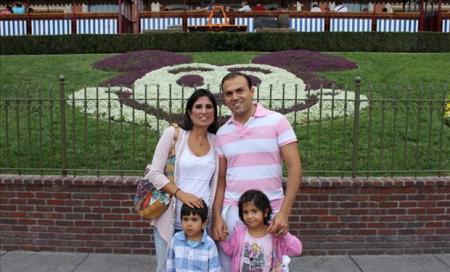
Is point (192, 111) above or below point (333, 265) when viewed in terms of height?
above

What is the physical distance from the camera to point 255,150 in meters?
3.20

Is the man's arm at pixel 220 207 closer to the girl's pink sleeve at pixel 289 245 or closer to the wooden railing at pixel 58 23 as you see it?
the girl's pink sleeve at pixel 289 245

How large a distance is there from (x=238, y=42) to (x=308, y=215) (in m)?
10.1

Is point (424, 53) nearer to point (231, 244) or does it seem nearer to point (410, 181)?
point (410, 181)

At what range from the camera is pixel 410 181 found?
18.5 ft

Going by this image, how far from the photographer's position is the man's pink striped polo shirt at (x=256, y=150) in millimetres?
3195

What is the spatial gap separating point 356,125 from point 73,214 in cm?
330

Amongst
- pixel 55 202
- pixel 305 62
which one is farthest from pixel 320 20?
pixel 55 202

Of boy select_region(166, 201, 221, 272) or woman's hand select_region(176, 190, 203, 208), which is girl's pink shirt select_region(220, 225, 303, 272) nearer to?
boy select_region(166, 201, 221, 272)

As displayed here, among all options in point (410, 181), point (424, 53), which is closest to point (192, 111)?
point (410, 181)

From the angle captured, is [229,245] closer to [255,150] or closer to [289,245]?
[289,245]

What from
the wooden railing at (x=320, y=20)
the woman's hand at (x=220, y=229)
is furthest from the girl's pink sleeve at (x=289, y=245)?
the wooden railing at (x=320, y=20)

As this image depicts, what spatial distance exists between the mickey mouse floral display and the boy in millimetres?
4364

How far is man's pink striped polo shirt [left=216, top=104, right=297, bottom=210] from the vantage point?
3195 millimetres
